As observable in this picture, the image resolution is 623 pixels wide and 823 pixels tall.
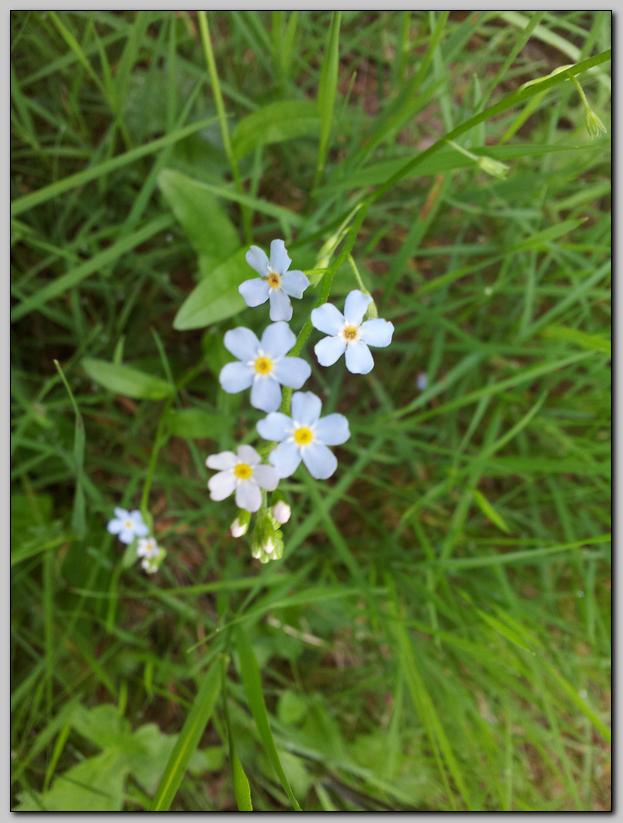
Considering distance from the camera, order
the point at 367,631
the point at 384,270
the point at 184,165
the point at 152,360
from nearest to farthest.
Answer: the point at 184,165
the point at 152,360
the point at 367,631
the point at 384,270

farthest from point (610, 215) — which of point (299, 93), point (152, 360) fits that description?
point (152, 360)

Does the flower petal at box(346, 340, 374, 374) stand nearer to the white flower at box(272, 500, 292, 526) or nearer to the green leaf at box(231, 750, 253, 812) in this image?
the white flower at box(272, 500, 292, 526)

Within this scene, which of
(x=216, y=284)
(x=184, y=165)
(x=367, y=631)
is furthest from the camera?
(x=367, y=631)

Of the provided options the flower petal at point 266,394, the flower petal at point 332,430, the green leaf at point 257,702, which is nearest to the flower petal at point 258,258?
the flower petal at point 266,394

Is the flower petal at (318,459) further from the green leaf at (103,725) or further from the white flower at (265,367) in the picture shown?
the green leaf at (103,725)

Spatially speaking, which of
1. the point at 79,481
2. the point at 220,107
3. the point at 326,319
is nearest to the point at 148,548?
the point at 79,481

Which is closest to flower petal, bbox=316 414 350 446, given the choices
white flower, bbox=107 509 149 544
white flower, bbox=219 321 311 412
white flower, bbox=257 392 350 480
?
white flower, bbox=257 392 350 480

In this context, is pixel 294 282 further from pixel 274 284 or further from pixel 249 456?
pixel 249 456

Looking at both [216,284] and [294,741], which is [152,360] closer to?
[216,284]
